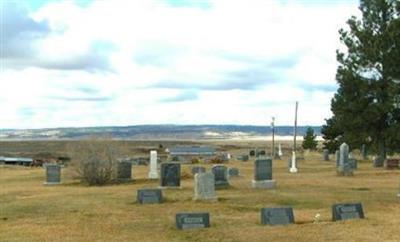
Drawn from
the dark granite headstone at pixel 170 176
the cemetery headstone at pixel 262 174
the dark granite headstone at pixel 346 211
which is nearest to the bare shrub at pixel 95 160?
the dark granite headstone at pixel 170 176

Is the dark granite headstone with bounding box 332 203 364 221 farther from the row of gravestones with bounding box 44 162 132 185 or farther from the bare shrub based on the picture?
the row of gravestones with bounding box 44 162 132 185

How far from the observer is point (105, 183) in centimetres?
2941

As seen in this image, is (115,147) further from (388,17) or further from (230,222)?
(388,17)

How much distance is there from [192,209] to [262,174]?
291 inches

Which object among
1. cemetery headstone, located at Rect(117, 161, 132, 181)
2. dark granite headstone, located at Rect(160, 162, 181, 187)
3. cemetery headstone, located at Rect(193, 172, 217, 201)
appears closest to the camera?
cemetery headstone, located at Rect(193, 172, 217, 201)

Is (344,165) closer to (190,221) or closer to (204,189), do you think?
(204,189)

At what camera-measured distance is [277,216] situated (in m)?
15.1

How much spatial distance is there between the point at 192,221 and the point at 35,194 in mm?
12123

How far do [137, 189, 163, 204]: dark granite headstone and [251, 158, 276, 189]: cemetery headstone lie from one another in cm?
619

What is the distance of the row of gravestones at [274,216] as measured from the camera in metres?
14.7

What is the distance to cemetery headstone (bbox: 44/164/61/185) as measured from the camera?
30984 millimetres

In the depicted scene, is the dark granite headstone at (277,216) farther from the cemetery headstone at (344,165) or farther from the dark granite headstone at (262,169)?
the cemetery headstone at (344,165)

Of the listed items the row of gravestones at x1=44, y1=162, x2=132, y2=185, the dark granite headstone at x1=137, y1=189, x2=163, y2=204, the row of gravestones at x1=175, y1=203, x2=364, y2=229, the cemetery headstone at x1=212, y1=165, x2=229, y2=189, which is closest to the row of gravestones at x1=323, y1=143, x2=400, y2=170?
the cemetery headstone at x1=212, y1=165, x2=229, y2=189

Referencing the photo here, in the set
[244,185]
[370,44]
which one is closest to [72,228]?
[244,185]
